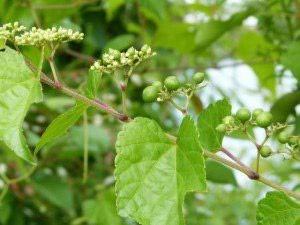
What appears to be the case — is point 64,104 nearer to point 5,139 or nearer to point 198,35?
point 198,35

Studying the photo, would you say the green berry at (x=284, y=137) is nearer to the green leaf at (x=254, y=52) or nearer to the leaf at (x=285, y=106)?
the leaf at (x=285, y=106)

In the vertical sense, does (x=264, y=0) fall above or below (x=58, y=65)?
above

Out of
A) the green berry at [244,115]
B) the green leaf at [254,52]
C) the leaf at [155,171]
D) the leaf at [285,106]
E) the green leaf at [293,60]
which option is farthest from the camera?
the green leaf at [254,52]

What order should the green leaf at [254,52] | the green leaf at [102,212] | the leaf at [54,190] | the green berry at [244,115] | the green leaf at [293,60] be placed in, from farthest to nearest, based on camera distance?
the green leaf at [254,52] < the leaf at [54,190] < the green leaf at [102,212] < the green leaf at [293,60] < the green berry at [244,115]

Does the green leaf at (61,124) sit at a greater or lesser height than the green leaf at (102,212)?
greater

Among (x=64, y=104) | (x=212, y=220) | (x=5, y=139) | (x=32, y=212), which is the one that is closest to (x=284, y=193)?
(x=5, y=139)

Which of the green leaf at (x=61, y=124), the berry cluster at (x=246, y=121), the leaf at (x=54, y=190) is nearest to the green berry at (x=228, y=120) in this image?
the berry cluster at (x=246, y=121)
